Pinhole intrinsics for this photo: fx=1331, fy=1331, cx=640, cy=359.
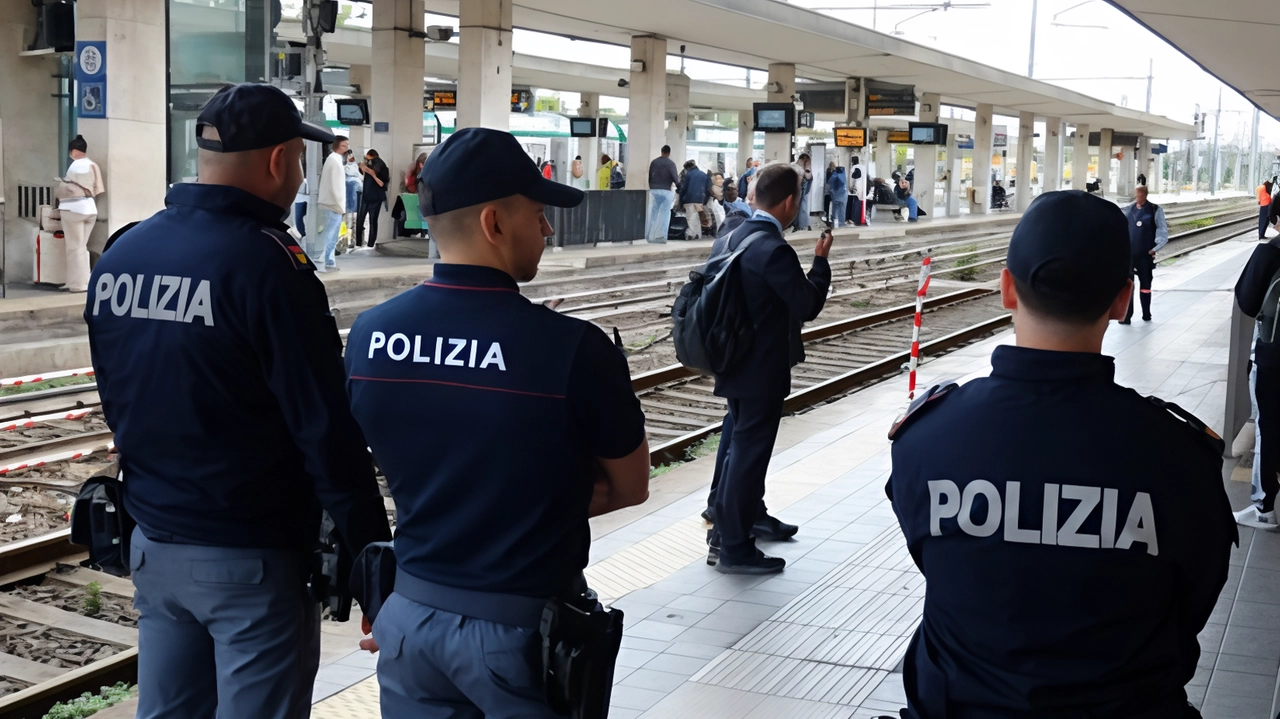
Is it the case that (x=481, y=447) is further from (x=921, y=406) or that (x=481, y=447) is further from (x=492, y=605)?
(x=921, y=406)

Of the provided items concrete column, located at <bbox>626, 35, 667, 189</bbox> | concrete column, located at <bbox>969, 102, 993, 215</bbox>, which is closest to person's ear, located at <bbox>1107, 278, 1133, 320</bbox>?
concrete column, located at <bbox>626, 35, 667, 189</bbox>

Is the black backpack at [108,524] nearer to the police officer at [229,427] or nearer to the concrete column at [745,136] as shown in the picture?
the police officer at [229,427]

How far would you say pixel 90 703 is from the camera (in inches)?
203

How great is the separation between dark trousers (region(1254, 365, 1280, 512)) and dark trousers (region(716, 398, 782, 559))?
2.74 metres

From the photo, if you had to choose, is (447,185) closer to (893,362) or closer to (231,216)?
(231,216)

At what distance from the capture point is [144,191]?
17.6 metres

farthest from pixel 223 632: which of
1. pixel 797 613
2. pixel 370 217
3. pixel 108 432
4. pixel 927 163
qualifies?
pixel 927 163

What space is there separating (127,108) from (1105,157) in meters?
72.6

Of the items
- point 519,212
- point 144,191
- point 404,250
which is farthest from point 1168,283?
point 519,212

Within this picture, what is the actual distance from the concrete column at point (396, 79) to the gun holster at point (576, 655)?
22899 millimetres

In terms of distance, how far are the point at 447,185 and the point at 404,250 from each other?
72.6 feet

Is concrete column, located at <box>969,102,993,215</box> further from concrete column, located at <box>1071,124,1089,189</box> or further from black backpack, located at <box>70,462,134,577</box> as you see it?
black backpack, located at <box>70,462,134,577</box>

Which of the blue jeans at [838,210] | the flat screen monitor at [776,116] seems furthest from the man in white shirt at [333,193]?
the blue jeans at [838,210]

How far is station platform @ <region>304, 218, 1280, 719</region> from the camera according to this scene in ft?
16.1
